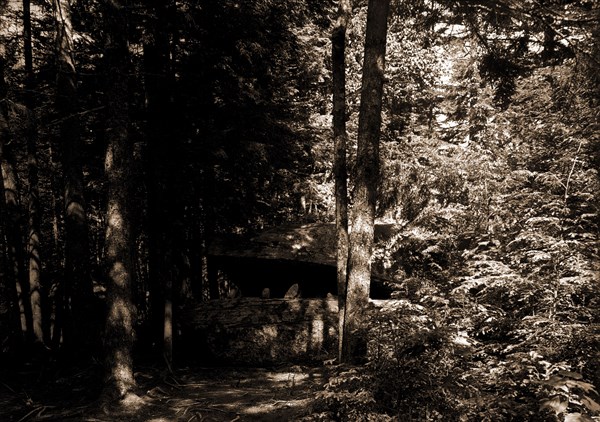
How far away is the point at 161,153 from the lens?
10266 millimetres

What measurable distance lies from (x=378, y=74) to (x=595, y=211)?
4.72 m

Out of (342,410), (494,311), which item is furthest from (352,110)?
(342,410)

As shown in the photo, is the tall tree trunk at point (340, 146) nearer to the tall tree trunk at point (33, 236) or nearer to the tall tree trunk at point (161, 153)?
the tall tree trunk at point (161, 153)

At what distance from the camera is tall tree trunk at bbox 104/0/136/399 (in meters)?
7.48

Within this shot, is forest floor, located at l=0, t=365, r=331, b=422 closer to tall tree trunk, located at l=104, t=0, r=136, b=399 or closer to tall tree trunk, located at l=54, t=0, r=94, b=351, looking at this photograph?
tall tree trunk, located at l=104, t=0, r=136, b=399

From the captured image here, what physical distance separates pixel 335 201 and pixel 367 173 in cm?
398

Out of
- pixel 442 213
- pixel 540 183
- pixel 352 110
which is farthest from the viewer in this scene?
pixel 352 110

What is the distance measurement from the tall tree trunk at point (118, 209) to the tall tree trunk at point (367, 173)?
3.91 metres

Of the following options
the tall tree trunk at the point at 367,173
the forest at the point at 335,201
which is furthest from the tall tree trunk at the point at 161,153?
the tall tree trunk at the point at 367,173

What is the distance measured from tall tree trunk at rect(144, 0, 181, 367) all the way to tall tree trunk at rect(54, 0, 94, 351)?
159 centimetres

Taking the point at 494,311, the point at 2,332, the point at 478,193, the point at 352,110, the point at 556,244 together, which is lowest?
the point at 2,332

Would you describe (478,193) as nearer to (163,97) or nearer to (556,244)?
(556,244)

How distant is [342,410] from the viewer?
16.1ft

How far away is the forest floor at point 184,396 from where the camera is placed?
7.14 m
